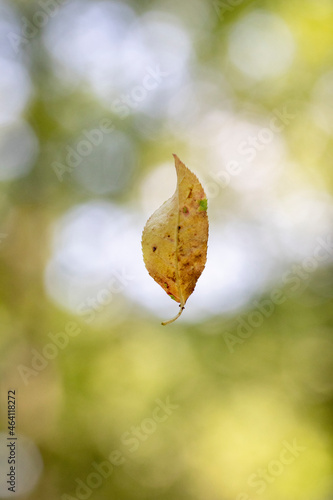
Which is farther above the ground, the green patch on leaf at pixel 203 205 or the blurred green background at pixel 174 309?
the green patch on leaf at pixel 203 205

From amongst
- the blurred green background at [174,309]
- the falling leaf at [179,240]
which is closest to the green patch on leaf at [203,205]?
the falling leaf at [179,240]

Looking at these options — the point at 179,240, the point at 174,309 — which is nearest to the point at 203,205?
the point at 179,240

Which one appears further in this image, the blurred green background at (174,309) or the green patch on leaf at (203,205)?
the blurred green background at (174,309)

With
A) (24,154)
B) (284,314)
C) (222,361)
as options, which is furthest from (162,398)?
(24,154)

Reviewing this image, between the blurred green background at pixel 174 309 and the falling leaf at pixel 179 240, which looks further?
the blurred green background at pixel 174 309

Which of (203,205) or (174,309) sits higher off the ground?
(203,205)

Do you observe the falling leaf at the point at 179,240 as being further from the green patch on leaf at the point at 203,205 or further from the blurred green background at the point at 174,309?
the blurred green background at the point at 174,309

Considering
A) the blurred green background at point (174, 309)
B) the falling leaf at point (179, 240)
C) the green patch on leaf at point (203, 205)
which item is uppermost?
the green patch on leaf at point (203, 205)

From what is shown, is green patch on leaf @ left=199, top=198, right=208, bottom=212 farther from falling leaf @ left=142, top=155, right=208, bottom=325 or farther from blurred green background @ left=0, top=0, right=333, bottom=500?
blurred green background @ left=0, top=0, right=333, bottom=500

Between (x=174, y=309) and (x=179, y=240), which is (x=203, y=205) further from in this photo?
(x=174, y=309)
